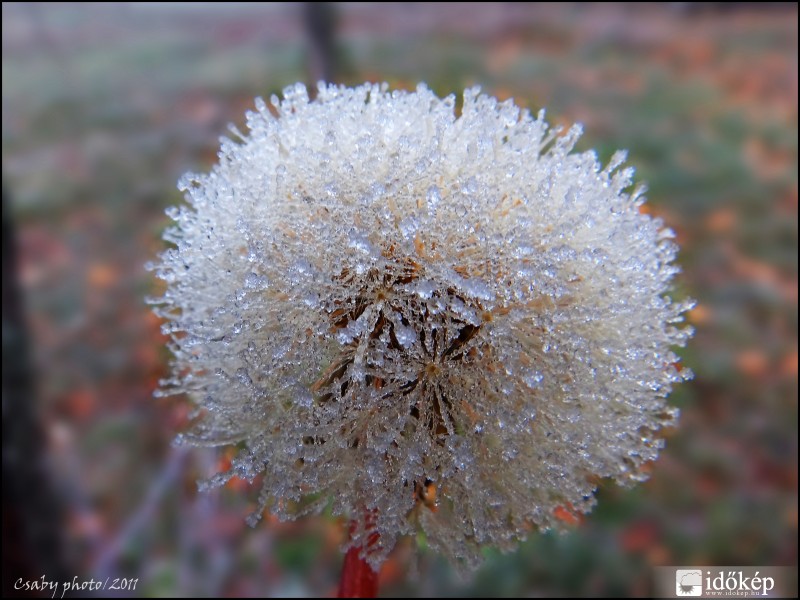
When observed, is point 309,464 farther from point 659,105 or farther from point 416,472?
point 659,105

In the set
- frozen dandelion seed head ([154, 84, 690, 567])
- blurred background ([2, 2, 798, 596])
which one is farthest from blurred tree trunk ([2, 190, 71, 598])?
frozen dandelion seed head ([154, 84, 690, 567])

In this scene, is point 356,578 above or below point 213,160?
below

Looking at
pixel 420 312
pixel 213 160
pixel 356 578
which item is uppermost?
pixel 213 160

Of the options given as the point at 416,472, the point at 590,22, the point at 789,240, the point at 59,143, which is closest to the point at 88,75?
the point at 59,143

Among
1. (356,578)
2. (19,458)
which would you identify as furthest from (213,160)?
(356,578)

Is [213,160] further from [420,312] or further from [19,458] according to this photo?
[420,312]
